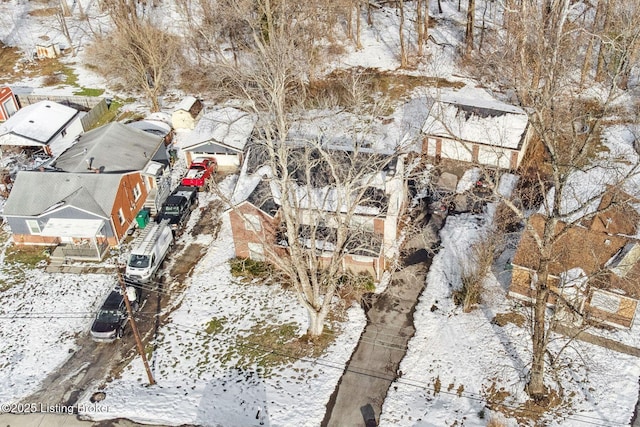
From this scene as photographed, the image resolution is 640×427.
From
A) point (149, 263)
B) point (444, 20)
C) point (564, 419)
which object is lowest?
point (564, 419)

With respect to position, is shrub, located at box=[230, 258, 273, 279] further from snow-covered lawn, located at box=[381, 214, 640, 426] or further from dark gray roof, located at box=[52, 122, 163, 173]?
dark gray roof, located at box=[52, 122, 163, 173]

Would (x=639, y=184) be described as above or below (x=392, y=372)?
above

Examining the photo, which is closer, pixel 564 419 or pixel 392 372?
pixel 564 419

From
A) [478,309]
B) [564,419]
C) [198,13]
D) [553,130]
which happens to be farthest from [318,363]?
[198,13]

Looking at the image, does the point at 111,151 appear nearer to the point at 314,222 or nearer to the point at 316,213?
the point at 314,222

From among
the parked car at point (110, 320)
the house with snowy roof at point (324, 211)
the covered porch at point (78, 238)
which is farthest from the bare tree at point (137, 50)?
the parked car at point (110, 320)

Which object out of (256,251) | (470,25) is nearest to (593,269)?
(256,251)

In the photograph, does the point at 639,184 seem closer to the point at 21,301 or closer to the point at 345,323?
the point at 345,323

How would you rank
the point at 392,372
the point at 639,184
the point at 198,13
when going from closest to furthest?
1. the point at 392,372
2. the point at 639,184
3. the point at 198,13
